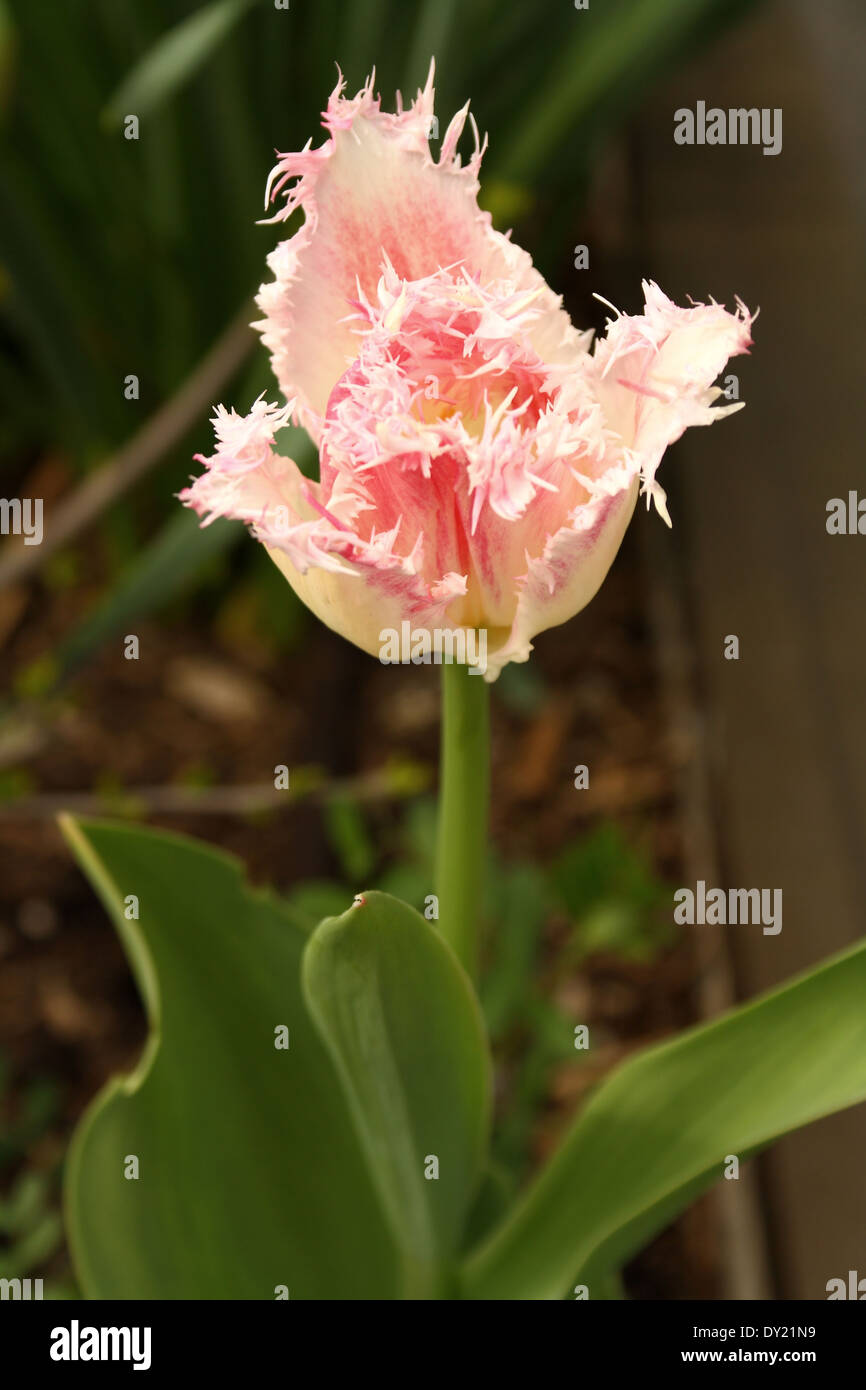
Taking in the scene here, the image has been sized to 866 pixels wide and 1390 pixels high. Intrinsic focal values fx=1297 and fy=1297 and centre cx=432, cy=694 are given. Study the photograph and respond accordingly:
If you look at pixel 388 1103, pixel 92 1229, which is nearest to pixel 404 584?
pixel 388 1103

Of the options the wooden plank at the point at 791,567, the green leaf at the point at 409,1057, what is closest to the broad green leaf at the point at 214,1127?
the green leaf at the point at 409,1057

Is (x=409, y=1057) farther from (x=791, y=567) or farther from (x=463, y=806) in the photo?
(x=791, y=567)
